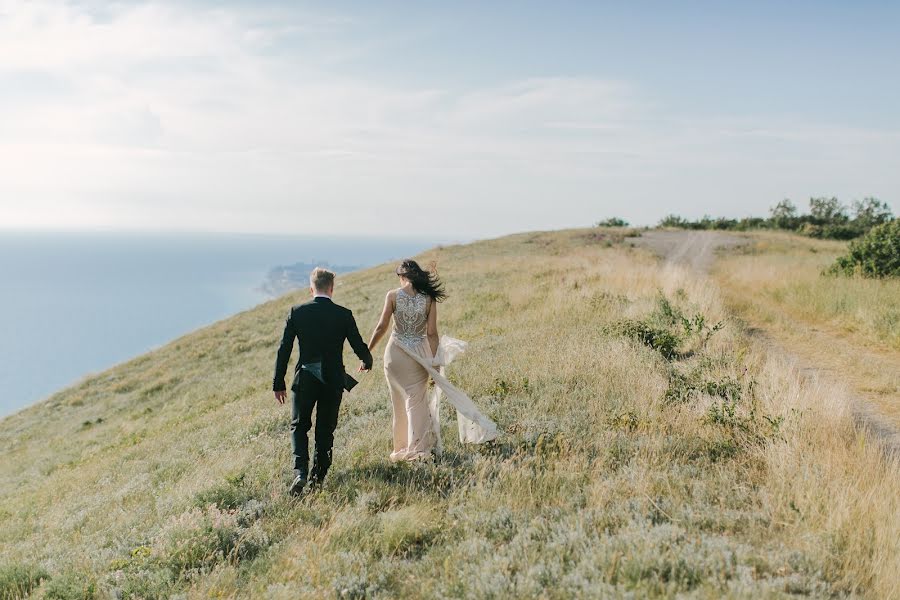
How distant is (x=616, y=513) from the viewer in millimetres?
5203

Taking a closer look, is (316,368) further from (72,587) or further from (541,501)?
(72,587)

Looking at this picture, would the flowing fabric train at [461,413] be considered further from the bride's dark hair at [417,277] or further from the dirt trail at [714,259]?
the dirt trail at [714,259]

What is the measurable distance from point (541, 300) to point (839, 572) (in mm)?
14116

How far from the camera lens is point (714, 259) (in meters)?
33.7

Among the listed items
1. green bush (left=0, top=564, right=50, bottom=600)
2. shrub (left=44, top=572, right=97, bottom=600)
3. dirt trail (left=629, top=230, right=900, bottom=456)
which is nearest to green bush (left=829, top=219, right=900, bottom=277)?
dirt trail (left=629, top=230, right=900, bottom=456)

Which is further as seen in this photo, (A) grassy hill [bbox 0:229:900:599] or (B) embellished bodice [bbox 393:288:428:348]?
(B) embellished bodice [bbox 393:288:428:348]

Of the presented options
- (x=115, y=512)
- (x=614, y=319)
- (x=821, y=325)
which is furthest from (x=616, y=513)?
(x=821, y=325)

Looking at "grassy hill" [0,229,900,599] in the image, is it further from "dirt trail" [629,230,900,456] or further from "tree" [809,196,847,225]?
"tree" [809,196,847,225]

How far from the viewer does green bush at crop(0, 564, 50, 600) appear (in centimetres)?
591

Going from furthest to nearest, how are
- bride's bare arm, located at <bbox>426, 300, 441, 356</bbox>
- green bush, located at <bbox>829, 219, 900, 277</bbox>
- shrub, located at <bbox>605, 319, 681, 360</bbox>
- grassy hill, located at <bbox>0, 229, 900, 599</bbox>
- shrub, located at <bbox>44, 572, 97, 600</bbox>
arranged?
green bush, located at <bbox>829, 219, 900, 277</bbox>
shrub, located at <bbox>605, 319, 681, 360</bbox>
bride's bare arm, located at <bbox>426, 300, 441, 356</bbox>
shrub, located at <bbox>44, 572, 97, 600</bbox>
grassy hill, located at <bbox>0, 229, 900, 599</bbox>

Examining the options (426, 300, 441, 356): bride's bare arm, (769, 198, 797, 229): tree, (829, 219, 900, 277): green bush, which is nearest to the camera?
(426, 300, 441, 356): bride's bare arm

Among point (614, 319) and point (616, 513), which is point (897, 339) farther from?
point (616, 513)

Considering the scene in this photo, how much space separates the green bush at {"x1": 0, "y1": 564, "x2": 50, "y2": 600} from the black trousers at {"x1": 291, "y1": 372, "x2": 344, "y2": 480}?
279 cm

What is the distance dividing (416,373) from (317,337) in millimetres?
1383
